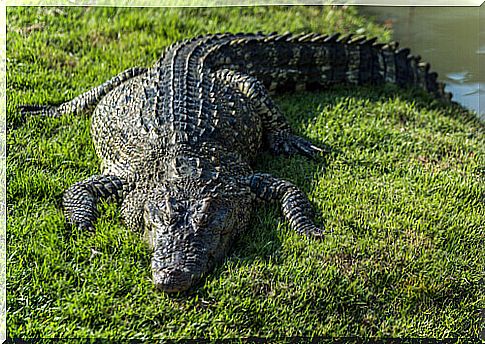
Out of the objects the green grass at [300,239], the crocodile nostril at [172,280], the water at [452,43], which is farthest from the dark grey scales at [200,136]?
the water at [452,43]

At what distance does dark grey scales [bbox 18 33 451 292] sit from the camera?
4.30 meters

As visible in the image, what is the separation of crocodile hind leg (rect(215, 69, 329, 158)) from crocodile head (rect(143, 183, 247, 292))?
53.5 inches

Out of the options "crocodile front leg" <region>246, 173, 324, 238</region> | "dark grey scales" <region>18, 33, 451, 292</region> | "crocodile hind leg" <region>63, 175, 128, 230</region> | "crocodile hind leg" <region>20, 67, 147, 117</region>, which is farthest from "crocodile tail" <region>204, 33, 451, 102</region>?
"crocodile hind leg" <region>63, 175, 128, 230</region>

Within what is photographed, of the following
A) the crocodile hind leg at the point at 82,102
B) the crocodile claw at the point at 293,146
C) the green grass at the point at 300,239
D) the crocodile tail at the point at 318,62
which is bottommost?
the green grass at the point at 300,239

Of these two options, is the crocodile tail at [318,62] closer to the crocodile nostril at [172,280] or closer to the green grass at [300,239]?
the green grass at [300,239]

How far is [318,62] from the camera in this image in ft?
22.8

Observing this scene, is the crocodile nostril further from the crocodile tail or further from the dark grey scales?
the crocodile tail

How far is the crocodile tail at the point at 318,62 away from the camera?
6.61 m

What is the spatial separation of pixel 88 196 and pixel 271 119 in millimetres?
1852

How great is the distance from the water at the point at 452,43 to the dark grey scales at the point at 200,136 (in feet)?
3.33

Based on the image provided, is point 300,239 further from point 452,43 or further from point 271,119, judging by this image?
point 452,43

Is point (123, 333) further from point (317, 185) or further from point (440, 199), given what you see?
point (440, 199)

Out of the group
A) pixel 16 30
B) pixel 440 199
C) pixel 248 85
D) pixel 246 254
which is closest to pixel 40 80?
pixel 16 30

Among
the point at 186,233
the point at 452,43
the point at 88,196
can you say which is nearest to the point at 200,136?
the point at 88,196
